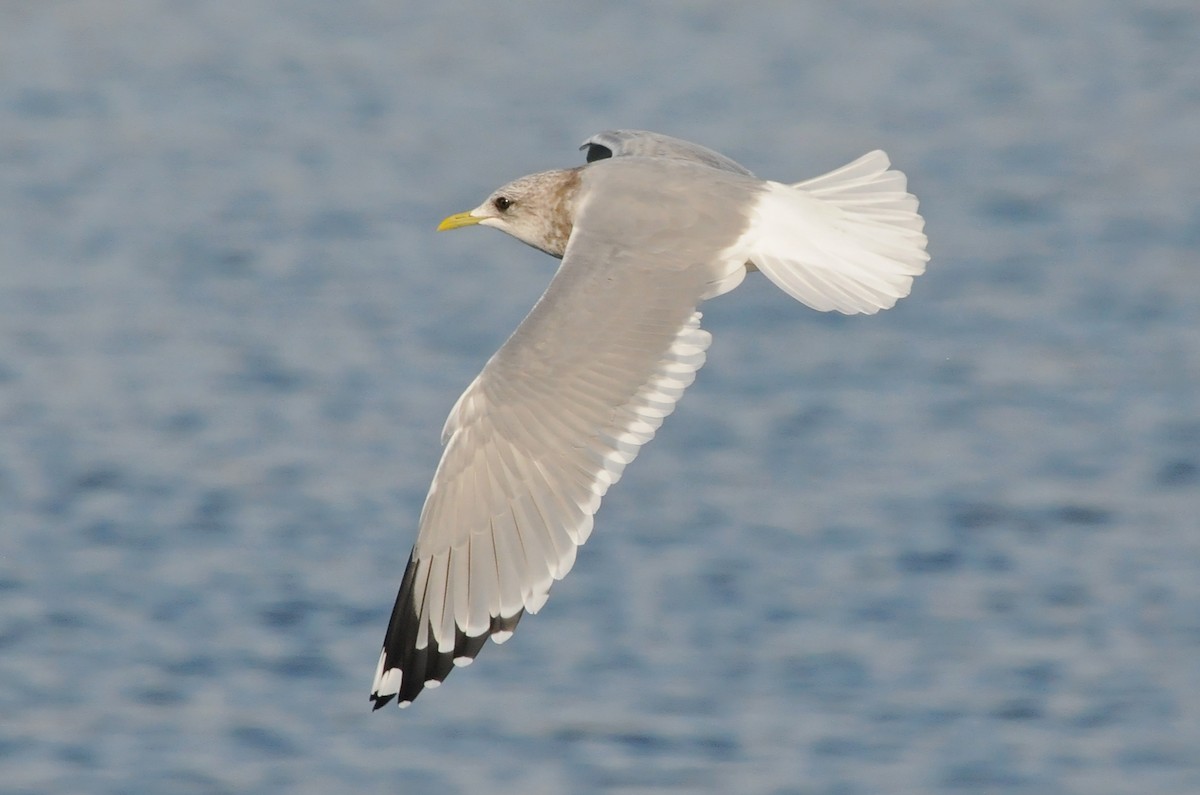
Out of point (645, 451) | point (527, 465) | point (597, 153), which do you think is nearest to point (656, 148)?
point (597, 153)

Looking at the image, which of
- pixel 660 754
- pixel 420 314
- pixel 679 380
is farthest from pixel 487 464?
pixel 420 314

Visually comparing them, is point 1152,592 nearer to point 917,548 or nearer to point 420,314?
point 917,548

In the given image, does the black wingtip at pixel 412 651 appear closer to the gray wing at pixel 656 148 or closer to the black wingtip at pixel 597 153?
the gray wing at pixel 656 148

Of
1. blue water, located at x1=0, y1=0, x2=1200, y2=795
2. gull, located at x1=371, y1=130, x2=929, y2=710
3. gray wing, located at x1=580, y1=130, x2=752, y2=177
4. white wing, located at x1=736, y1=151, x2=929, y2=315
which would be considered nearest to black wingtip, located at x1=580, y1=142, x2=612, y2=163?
gray wing, located at x1=580, y1=130, x2=752, y2=177

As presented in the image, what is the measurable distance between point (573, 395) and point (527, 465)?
0.70 feet

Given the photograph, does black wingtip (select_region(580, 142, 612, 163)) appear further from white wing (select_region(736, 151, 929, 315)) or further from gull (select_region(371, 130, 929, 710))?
gull (select_region(371, 130, 929, 710))

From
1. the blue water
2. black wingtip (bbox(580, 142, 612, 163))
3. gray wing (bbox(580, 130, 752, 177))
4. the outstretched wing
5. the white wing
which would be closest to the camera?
the outstretched wing

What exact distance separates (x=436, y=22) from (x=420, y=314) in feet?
14.5

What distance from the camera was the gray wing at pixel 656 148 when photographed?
6.54 m

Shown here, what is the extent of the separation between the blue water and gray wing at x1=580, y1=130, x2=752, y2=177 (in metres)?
2.47

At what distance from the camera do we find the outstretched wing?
5.30 meters

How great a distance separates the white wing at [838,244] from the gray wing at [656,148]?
15.4 inches

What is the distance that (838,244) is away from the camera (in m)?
5.91

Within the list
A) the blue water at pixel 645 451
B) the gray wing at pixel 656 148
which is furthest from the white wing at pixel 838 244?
the blue water at pixel 645 451
